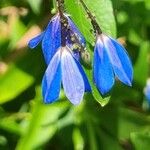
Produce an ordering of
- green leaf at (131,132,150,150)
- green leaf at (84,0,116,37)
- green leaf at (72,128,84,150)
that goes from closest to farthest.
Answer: green leaf at (84,0,116,37), green leaf at (131,132,150,150), green leaf at (72,128,84,150)

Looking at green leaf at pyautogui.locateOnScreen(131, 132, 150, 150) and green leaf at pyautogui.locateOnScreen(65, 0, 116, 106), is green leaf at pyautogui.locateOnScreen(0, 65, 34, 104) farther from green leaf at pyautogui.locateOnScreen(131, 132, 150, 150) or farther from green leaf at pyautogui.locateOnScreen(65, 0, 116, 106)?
green leaf at pyautogui.locateOnScreen(65, 0, 116, 106)

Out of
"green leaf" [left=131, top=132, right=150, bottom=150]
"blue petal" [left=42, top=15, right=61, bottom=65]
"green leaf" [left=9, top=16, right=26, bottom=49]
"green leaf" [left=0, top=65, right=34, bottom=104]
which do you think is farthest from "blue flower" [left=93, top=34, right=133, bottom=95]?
"green leaf" [left=9, top=16, right=26, bottom=49]

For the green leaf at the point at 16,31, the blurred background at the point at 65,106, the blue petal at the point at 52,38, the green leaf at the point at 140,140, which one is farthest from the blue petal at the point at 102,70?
the green leaf at the point at 16,31

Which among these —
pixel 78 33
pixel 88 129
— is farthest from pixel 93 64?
pixel 88 129

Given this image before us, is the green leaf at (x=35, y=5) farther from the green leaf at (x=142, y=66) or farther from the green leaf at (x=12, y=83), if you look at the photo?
the green leaf at (x=142, y=66)

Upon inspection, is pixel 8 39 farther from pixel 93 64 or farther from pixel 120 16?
pixel 93 64

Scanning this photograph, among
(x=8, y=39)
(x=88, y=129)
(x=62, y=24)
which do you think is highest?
(x=62, y=24)

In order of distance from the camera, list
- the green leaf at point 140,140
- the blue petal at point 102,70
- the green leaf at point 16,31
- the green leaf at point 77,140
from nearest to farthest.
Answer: the blue petal at point 102,70, the green leaf at point 140,140, the green leaf at point 77,140, the green leaf at point 16,31
